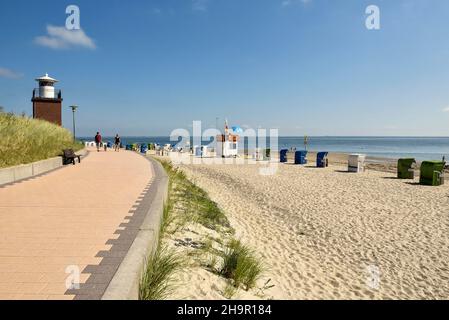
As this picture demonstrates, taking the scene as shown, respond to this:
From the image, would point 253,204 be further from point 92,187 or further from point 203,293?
point 203,293

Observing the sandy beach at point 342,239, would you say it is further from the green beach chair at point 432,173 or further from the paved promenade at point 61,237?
the paved promenade at point 61,237

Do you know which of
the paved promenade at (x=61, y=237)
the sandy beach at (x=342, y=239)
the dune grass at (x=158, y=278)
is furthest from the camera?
the sandy beach at (x=342, y=239)

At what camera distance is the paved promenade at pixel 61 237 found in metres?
3.15

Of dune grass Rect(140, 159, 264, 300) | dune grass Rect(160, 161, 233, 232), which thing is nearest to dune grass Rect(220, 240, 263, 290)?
dune grass Rect(140, 159, 264, 300)

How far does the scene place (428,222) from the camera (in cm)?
948

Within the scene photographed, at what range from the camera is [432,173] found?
15633 mm

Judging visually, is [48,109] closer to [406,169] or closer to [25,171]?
[25,171]

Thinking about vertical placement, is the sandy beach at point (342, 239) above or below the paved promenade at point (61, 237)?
below

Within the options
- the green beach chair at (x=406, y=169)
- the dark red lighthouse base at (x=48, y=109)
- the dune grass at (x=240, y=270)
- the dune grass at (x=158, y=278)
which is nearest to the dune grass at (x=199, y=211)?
the dune grass at (x=240, y=270)

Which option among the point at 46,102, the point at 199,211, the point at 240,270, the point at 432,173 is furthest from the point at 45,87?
the point at 432,173

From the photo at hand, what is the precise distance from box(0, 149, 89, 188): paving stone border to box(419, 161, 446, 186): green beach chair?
18.3 meters

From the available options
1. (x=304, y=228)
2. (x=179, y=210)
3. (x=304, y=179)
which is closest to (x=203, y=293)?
(x=179, y=210)

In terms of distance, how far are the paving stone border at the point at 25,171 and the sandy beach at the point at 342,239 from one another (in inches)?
245

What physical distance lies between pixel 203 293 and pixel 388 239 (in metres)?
6.14
